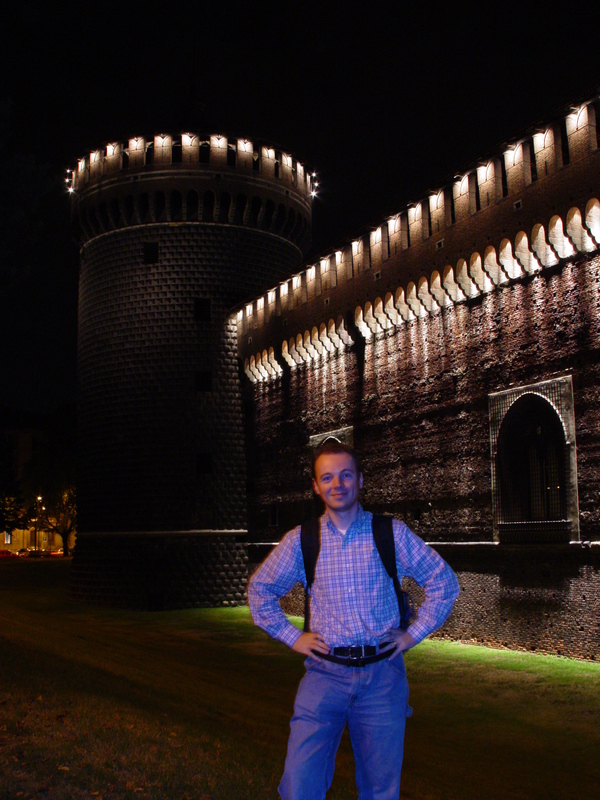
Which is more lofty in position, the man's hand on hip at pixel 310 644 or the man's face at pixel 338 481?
the man's face at pixel 338 481

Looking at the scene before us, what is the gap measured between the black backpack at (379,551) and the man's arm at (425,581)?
4 centimetres

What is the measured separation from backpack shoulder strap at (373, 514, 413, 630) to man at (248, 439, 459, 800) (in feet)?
0.08

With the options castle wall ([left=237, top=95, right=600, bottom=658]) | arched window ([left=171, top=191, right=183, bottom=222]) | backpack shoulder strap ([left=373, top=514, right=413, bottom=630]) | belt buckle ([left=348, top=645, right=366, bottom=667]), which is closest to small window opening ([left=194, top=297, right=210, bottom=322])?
arched window ([left=171, top=191, right=183, bottom=222])

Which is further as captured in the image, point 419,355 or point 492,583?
point 419,355

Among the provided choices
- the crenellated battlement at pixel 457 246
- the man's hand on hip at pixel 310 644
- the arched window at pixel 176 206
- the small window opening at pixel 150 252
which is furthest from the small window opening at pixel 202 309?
the man's hand on hip at pixel 310 644

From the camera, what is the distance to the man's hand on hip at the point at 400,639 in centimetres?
389

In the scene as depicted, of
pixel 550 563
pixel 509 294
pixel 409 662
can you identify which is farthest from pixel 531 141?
pixel 409 662

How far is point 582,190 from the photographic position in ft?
48.5

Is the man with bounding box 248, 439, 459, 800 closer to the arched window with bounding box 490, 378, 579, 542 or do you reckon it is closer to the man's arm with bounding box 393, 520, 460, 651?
the man's arm with bounding box 393, 520, 460, 651

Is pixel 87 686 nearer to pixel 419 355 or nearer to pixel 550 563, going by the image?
pixel 550 563

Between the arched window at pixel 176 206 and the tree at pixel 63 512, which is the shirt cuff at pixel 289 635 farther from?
the tree at pixel 63 512

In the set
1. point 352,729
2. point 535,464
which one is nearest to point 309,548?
point 352,729

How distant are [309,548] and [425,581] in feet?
2.00

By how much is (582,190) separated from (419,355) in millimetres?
5633
